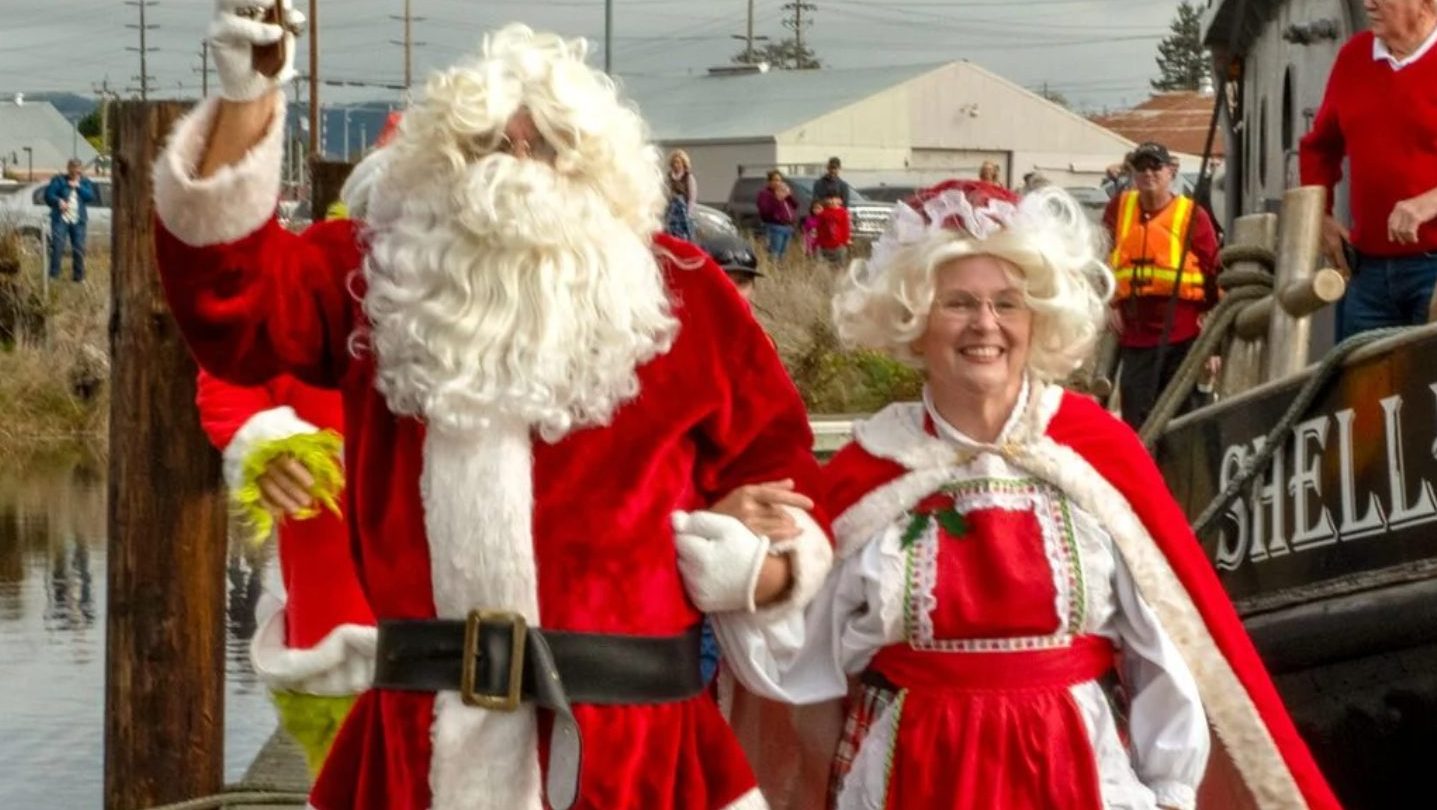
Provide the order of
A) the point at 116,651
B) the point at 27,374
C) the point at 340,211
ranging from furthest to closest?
the point at 27,374 < the point at 116,651 < the point at 340,211

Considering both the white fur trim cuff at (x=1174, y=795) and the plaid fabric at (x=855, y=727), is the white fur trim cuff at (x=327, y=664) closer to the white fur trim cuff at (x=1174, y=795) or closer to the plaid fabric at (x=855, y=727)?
the plaid fabric at (x=855, y=727)

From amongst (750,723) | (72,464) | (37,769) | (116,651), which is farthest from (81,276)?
(750,723)

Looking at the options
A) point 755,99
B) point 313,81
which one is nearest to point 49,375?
point 313,81

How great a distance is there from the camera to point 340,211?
5.88 metres

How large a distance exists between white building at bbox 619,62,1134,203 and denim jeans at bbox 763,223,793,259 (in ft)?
113

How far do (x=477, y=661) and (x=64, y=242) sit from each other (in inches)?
971

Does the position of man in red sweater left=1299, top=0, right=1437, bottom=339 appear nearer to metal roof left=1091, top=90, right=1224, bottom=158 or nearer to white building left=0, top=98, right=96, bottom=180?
metal roof left=1091, top=90, right=1224, bottom=158

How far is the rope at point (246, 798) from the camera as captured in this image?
6.31m

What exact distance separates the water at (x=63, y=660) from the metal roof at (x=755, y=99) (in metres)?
50.6

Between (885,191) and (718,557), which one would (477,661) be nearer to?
(718,557)

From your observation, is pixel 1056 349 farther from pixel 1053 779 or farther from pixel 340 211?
pixel 340 211

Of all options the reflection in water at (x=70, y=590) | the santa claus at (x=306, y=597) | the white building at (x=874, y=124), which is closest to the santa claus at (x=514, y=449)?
the santa claus at (x=306, y=597)

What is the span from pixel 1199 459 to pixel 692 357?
134 inches

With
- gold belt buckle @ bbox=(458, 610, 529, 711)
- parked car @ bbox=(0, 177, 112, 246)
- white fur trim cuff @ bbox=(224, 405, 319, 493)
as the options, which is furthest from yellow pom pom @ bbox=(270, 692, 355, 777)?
parked car @ bbox=(0, 177, 112, 246)
